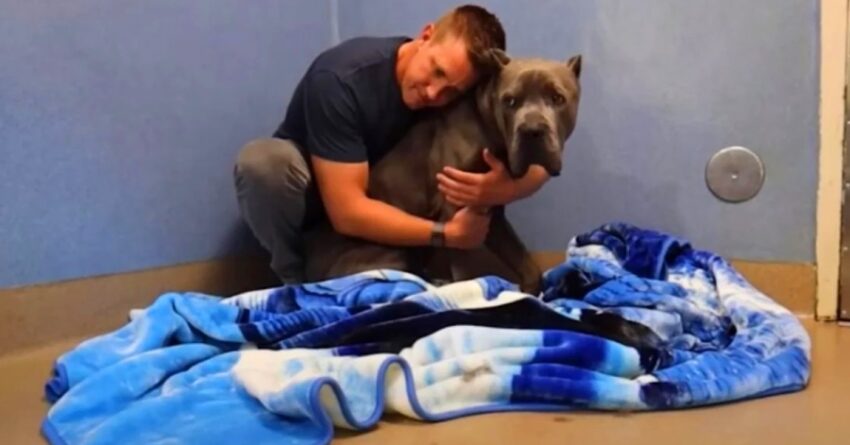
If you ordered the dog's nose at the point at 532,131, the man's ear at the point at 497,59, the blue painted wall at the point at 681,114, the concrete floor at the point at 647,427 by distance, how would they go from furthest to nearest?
the blue painted wall at the point at 681,114 → the man's ear at the point at 497,59 → the dog's nose at the point at 532,131 → the concrete floor at the point at 647,427

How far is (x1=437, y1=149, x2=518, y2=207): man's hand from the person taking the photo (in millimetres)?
1503

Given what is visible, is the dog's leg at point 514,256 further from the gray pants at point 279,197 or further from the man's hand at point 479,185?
the gray pants at point 279,197

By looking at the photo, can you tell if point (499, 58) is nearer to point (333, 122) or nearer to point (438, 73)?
point (438, 73)

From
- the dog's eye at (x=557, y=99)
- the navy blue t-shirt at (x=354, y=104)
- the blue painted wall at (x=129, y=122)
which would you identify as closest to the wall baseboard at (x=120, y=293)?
the blue painted wall at (x=129, y=122)

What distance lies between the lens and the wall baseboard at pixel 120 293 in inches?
56.0

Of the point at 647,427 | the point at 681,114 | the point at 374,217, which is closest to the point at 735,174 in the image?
the point at 681,114

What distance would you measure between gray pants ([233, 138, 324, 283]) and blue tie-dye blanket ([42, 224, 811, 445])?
25 centimetres

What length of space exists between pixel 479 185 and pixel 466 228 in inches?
3.0

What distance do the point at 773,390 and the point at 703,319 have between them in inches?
8.6

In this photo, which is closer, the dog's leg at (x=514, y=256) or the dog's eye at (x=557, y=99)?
the dog's eye at (x=557, y=99)

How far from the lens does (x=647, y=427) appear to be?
974mm

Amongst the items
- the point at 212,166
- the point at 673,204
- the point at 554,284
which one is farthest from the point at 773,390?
the point at 212,166

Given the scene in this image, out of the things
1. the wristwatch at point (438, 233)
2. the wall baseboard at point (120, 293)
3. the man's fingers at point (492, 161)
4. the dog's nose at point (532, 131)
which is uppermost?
the dog's nose at point (532, 131)

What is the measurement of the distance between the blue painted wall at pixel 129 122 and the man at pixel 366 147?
0.16 metres
